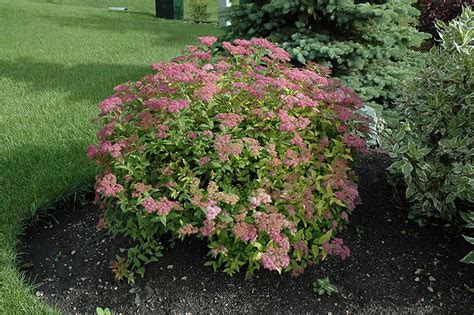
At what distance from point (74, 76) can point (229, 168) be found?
15.5 ft

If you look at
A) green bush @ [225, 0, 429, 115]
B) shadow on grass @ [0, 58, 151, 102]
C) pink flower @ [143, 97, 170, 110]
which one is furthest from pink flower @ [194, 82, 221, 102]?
shadow on grass @ [0, 58, 151, 102]

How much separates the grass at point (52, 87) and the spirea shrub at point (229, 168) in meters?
0.79

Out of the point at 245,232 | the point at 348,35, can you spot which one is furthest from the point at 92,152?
the point at 348,35

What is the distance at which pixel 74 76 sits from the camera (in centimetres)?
663

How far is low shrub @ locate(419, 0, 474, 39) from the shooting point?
6.84 m

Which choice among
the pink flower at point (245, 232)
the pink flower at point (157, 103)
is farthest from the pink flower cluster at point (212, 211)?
the pink flower at point (157, 103)

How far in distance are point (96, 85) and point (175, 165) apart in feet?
12.9

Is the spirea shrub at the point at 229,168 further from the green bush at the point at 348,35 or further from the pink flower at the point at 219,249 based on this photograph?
the green bush at the point at 348,35

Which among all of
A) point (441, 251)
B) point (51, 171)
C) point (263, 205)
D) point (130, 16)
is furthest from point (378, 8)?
point (130, 16)

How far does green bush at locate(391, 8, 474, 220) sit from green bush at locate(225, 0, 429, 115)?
3.93 feet

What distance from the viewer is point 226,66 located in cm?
293

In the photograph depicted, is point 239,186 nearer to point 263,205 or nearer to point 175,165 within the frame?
point 263,205

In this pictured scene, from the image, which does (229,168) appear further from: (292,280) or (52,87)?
(52,87)

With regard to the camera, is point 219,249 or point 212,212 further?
point 219,249
